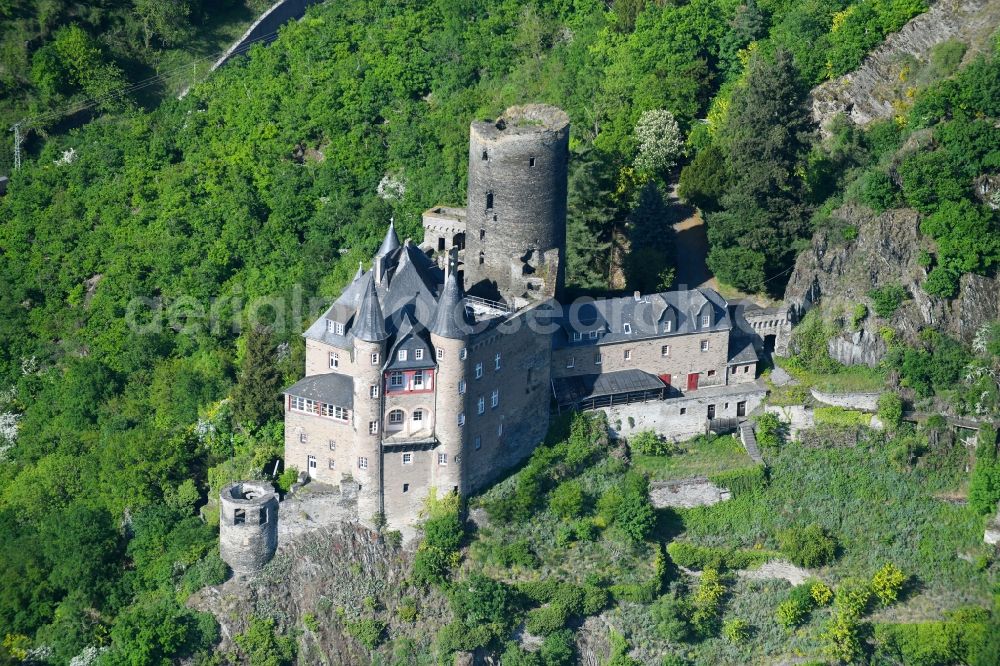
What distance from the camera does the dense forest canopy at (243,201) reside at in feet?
267

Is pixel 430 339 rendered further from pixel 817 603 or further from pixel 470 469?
pixel 817 603

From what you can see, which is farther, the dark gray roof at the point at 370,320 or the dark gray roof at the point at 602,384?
the dark gray roof at the point at 602,384

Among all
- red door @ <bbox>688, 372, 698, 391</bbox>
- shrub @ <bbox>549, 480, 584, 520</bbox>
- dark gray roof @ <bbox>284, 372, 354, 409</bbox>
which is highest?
dark gray roof @ <bbox>284, 372, 354, 409</bbox>

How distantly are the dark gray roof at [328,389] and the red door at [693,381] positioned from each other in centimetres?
1579

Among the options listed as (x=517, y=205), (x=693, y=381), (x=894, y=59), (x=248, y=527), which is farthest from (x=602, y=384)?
(x=894, y=59)

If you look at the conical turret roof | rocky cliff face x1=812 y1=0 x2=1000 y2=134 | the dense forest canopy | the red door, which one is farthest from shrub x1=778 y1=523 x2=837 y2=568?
rocky cliff face x1=812 y1=0 x2=1000 y2=134

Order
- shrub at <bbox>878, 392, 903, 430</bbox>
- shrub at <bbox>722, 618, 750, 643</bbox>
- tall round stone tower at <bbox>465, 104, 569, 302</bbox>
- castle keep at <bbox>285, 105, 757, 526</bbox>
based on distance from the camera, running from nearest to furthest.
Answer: castle keep at <bbox>285, 105, 757, 526</bbox> < shrub at <bbox>722, 618, 750, 643</bbox> < tall round stone tower at <bbox>465, 104, 569, 302</bbox> < shrub at <bbox>878, 392, 903, 430</bbox>

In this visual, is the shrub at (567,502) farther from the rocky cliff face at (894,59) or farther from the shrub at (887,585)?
the rocky cliff face at (894,59)

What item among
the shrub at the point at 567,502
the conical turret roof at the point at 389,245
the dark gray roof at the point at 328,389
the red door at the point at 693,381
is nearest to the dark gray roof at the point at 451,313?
the dark gray roof at the point at 328,389

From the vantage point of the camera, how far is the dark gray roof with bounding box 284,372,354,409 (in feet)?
250

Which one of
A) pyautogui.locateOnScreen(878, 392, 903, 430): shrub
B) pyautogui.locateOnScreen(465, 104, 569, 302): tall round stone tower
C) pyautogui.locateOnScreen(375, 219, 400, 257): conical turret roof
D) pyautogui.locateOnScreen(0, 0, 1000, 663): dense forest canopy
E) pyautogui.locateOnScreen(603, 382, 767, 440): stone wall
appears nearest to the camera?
pyautogui.locateOnScreen(465, 104, 569, 302): tall round stone tower

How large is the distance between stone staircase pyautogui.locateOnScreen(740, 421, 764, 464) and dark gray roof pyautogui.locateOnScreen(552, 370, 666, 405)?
4.02 meters

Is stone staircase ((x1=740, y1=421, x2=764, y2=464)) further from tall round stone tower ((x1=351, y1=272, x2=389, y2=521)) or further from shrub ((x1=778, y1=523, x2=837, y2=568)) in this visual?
tall round stone tower ((x1=351, y1=272, x2=389, y2=521))

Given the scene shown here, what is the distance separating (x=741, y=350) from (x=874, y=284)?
22.9 feet
